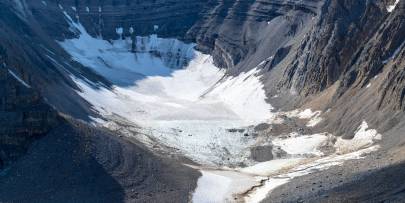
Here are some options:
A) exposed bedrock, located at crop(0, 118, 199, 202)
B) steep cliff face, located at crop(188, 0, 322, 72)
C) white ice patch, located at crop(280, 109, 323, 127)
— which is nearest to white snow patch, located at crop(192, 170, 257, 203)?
exposed bedrock, located at crop(0, 118, 199, 202)

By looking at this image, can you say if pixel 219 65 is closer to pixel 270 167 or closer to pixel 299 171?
pixel 270 167

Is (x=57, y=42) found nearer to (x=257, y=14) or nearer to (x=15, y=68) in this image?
(x=257, y=14)

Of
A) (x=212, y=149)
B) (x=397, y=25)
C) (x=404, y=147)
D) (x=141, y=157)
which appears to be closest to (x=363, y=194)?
(x=404, y=147)

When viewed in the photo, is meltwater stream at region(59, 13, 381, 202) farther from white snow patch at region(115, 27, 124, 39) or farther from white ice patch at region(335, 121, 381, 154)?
white snow patch at region(115, 27, 124, 39)

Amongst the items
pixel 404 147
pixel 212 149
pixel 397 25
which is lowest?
pixel 404 147

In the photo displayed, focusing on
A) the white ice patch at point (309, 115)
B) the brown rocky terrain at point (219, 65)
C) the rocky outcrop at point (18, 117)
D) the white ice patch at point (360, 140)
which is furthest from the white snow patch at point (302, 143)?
the rocky outcrop at point (18, 117)

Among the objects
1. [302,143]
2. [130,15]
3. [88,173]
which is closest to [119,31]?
[130,15]
